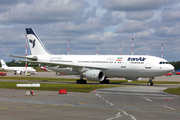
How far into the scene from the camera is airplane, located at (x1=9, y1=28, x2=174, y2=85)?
43.0 m

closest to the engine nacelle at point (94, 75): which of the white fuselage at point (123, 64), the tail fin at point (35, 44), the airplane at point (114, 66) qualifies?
the airplane at point (114, 66)

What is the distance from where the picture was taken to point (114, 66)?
46.2m

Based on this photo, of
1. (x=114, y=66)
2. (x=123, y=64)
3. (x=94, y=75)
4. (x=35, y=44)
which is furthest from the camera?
(x=35, y=44)

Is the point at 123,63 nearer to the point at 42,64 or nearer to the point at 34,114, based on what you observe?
the point at 42,64

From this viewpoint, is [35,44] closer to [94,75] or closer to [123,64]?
[94,75]

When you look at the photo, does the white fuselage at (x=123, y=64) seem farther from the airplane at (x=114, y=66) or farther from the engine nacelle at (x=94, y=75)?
the engine nacelle at (x=94, y=75)

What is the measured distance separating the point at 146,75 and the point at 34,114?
1225 inches

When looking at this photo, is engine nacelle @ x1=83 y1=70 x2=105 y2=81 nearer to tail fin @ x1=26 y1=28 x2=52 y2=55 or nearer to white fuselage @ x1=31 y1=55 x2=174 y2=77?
white fuselage @ x1=31 y1=55 x2=174 y2=77

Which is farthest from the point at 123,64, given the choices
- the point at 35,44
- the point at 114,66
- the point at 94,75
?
the point at 35,44

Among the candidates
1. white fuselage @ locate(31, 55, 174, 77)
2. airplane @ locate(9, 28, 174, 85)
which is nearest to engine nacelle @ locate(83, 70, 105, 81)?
airplane @ locate(9, 28, 174, 85)

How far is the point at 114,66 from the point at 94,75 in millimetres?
4114

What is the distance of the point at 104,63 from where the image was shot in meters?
47.7

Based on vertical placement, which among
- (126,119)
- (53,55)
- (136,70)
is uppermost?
(53,55)

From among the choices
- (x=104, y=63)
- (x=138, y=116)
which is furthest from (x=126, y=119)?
(x=104, y=63)
